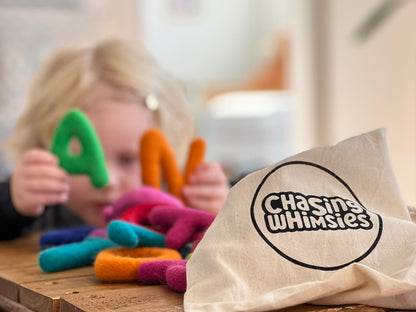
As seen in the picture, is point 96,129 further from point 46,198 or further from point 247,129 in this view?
point 247,129

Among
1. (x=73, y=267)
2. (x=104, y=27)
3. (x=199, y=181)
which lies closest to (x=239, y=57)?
(x=104, y=27)

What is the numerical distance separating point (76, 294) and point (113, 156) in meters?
0.58

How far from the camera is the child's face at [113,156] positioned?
3.44ft

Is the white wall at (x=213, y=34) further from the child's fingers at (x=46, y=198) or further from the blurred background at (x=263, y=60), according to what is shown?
the child's fingers at (x=46, y=198)

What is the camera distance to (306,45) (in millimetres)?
2658

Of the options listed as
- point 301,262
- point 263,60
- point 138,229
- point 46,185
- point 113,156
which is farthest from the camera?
point 263,60

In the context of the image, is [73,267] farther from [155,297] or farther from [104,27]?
[104,27]

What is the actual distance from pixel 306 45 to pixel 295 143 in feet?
1.32

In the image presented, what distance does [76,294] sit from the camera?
502 millimetres

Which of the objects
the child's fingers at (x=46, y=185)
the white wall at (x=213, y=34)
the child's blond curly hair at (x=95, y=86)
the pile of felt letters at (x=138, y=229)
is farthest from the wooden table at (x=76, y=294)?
the white wall at (x=213, y=34)

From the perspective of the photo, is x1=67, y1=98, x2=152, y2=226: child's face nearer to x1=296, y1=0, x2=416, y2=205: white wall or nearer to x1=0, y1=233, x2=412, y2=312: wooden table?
x1=0, y1=233, x2=412, y2=312: wooden table

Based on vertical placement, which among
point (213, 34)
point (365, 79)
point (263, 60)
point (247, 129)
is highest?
point (213, 34)

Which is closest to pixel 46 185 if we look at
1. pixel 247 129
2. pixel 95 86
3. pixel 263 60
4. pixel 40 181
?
pixel 40 181

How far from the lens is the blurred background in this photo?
1691 millimetres
